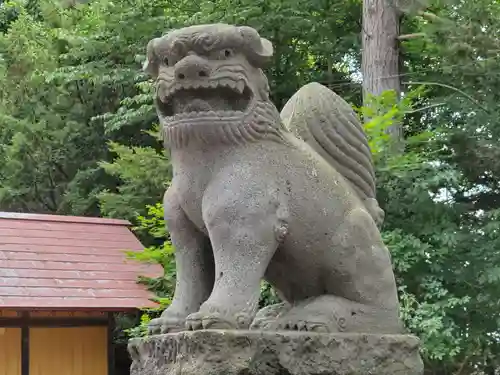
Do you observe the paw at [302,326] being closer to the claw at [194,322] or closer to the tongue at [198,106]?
the claw at [194,322]

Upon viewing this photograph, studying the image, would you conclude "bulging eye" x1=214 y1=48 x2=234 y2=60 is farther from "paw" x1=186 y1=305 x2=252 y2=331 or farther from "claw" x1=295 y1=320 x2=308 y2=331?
"claw" x1=295 y1=320 x2=308 y2=331

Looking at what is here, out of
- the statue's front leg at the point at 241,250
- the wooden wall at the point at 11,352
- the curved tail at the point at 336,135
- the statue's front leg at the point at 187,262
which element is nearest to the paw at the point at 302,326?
the statue's front leg at the point at 241,250

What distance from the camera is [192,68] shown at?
3.25 metres

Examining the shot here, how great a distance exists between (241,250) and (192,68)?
689 millimetres

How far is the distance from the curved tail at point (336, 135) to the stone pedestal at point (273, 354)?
59cm

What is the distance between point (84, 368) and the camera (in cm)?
942

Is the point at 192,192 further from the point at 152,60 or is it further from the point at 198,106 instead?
the point at 152,60

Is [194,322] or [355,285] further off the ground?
[355,285]

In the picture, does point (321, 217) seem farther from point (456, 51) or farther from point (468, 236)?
point (456, 51)

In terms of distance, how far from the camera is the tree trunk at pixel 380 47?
9336mm

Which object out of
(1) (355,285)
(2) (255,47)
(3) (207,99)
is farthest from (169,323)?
(2) (255,47)

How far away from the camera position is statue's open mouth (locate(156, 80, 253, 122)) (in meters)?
3.28

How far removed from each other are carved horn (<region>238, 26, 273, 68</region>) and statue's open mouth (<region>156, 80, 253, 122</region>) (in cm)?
12

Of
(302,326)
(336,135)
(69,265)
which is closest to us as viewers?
(302,326)
